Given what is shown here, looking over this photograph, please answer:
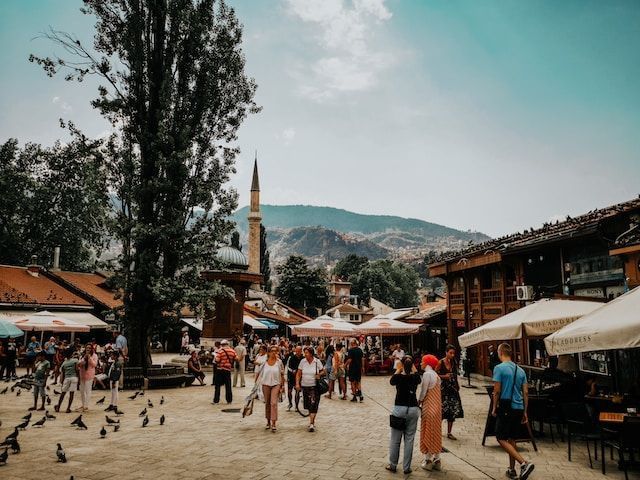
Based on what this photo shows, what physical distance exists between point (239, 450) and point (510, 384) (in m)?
4.30

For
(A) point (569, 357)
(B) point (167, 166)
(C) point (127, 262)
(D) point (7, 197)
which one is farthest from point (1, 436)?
(D) point (7, 197)

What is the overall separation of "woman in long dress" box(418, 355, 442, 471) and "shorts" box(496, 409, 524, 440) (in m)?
0.87

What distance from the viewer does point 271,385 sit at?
8.99 m

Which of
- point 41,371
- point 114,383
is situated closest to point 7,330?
point 41,371

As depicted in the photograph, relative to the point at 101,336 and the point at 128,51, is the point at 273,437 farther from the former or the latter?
the point at 101,336

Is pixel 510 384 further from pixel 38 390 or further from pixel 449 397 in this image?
pixel 38 390

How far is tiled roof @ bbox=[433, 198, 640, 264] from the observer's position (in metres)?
12.1

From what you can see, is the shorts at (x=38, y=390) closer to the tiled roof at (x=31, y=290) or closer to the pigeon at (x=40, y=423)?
the pigeon at (x=40, y=423)

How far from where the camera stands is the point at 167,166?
15.3m

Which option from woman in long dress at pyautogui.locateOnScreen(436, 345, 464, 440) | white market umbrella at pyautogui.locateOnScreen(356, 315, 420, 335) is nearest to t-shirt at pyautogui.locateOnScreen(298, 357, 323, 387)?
woman in long dress at pyautogui.locateOnScreen(436, 345, 464, 440)

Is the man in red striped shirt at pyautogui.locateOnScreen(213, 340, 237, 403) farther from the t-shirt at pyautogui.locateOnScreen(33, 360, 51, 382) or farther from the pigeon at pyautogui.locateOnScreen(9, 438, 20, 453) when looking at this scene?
the pigeon at pyautogui.locateOnScreen(9, 438, 20, 453)

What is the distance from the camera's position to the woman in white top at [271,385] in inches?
352

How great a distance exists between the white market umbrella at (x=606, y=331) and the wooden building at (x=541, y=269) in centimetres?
378

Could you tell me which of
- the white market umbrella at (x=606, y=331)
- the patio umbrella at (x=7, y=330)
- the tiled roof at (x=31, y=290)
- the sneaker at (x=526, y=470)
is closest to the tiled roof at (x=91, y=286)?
the tiled roof at (x=31, y=290)
